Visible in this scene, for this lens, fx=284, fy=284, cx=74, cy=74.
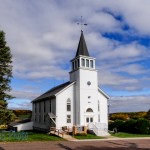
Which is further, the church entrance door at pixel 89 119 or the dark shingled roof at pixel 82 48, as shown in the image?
the dark shingled roof at pixel 82 48

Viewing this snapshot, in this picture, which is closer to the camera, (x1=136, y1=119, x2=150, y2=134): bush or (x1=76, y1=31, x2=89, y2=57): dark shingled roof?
(x1=136, y1=119, x2=150, y2=134): bush

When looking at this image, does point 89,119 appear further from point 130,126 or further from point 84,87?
point 130,126

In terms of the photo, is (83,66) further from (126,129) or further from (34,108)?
(34,108)

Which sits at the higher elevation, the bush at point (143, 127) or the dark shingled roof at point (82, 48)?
the dark shingled roof at point (82, 48)

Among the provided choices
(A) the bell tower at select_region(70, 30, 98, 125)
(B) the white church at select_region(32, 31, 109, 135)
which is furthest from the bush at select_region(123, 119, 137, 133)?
(A) the bell tower at select_region(70, 30, 98, 125)

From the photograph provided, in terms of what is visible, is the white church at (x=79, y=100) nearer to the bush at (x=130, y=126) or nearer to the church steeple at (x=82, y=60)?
the church steeple at (x=82, y=60)

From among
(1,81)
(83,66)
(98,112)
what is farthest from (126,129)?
(1,81)

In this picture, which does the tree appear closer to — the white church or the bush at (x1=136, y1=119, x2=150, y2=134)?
the white church

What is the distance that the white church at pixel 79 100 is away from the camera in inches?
1581

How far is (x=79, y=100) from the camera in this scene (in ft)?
133

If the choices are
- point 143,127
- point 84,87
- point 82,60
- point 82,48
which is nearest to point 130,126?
point 143,127

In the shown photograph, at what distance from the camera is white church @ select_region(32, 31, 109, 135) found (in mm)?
40156

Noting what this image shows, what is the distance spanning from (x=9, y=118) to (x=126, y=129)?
66.5 ft

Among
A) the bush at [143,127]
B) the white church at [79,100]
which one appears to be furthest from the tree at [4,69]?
the bush at [143,127]
